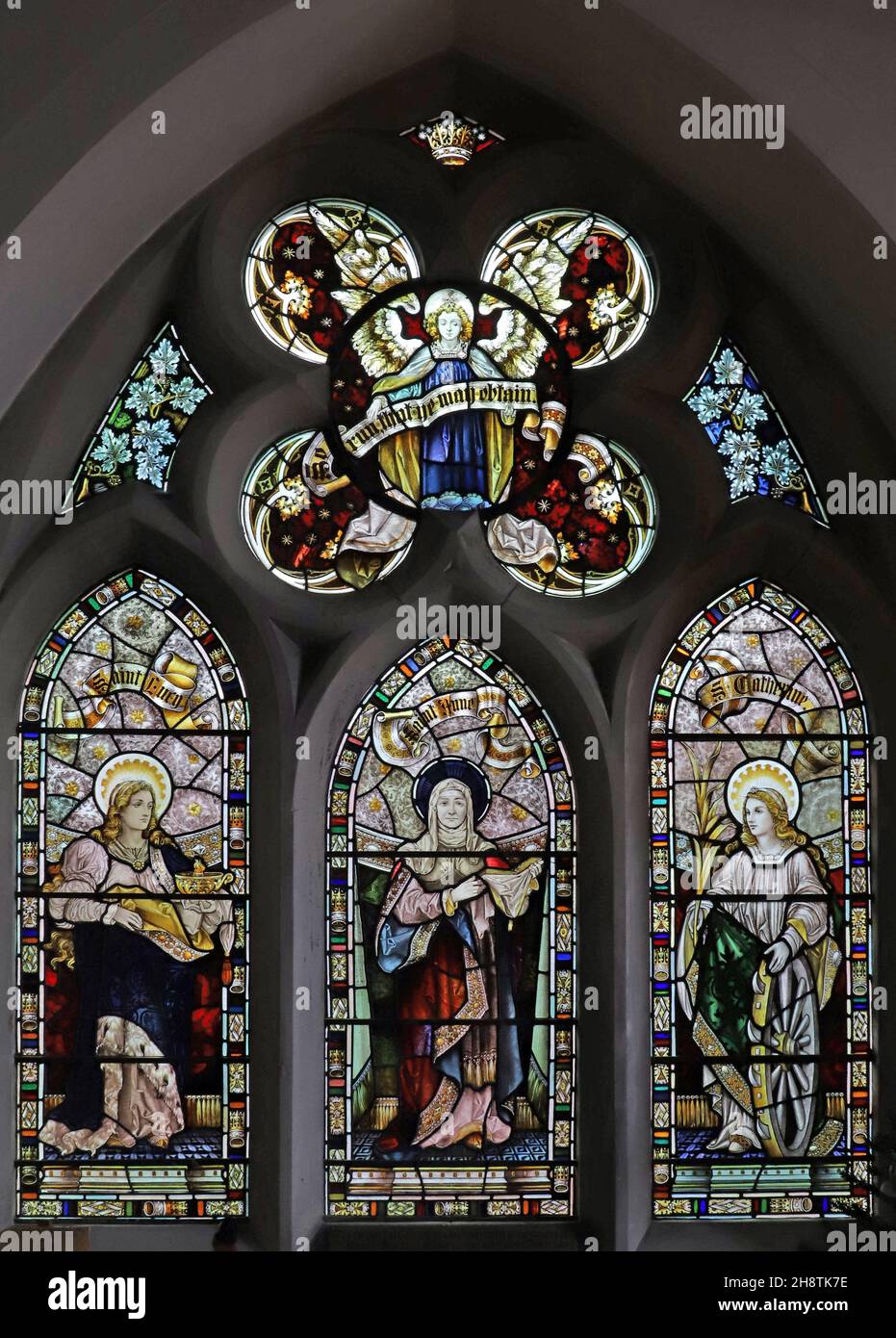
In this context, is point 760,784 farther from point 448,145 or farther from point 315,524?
point 448,145

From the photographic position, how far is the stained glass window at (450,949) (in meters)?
6.29

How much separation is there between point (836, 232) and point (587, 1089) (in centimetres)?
317

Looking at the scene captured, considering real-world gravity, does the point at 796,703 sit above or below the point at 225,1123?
above

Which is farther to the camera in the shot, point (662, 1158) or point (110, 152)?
point (662, 1158)

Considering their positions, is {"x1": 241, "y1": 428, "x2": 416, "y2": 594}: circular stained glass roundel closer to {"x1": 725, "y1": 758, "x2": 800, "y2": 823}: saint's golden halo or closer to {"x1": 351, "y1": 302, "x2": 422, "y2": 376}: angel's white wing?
{"x1": 351, "y1": 302, "x2": 422, "y2": 376}: angel's white wing

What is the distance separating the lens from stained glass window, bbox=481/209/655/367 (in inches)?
261

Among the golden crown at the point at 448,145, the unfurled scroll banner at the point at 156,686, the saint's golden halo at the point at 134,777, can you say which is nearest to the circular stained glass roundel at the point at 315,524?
the unfurled scroll banner at the point at 156,686

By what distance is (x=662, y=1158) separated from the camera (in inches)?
249

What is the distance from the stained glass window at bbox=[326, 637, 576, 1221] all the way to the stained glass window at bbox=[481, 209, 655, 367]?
1.32 m

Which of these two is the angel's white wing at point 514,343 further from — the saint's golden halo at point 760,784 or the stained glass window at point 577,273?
the saint's golden halo at point 760,784

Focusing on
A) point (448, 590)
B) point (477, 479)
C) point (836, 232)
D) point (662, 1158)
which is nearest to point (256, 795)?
point (448, 590)

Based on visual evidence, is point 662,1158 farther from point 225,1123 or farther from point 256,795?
point 256,795

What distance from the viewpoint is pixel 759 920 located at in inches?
253

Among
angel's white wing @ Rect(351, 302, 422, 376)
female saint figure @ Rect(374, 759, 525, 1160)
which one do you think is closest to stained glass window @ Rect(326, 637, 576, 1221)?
female saint figure @ Rect(374, 759, 525, 1160)
